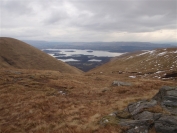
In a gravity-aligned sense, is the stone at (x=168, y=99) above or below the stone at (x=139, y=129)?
above

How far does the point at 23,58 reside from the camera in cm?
11238

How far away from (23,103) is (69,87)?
11.7 metres

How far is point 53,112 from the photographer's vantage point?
18.1m

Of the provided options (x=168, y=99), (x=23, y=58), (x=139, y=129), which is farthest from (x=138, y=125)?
(x=23, y=58)

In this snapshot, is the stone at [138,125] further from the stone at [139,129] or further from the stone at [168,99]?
the stone at [168,99]

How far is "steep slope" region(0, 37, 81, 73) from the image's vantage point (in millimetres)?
103812

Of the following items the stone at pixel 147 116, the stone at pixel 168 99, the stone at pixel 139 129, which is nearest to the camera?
the stone at pixel 139 129

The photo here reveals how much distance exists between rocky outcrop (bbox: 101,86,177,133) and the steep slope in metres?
94.2

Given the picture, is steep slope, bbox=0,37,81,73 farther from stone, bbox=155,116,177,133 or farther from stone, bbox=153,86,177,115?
stone, bbox=155,116,177,133

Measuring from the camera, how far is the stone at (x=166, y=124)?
11.0 meters

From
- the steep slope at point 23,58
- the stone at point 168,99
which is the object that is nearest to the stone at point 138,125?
the stone at point 168,99

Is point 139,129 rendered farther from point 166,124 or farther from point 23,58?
point 23,58

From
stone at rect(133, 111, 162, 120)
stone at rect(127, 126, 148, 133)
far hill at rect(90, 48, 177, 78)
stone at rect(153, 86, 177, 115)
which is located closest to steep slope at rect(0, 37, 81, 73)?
far hill at rect(90, 48, 177, 78)

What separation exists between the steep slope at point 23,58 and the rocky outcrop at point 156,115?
94.2 meters
